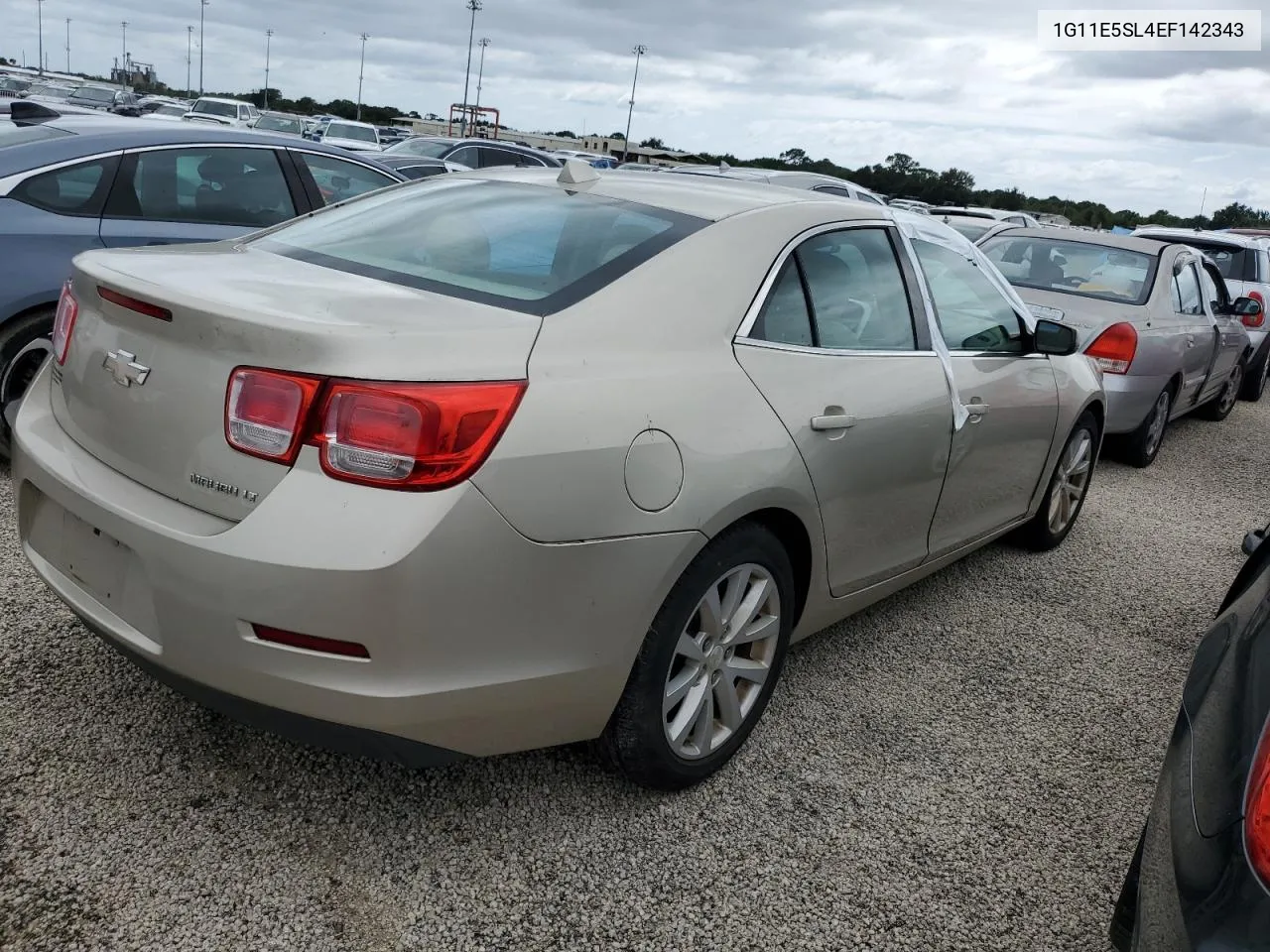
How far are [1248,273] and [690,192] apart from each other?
10787mm

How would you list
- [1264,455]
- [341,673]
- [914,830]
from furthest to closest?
[1264,455]
[914,830]
[341,673]

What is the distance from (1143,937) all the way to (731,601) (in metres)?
1.21

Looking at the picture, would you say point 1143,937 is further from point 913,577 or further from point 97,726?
point 97,726


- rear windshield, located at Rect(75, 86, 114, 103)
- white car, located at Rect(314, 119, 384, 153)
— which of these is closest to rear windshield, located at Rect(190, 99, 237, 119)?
rear windshield, located at Rect(75, 86, 114, 103)

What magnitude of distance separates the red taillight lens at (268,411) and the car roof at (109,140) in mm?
3023

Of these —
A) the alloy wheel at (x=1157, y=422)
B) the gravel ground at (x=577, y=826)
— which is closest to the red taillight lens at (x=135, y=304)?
the gravel ground at (x=577, y=826)

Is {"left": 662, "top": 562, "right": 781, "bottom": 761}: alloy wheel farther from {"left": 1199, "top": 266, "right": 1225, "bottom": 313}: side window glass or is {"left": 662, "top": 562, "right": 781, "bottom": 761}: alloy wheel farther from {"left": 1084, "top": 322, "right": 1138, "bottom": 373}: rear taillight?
{"left": 1199, "top": 266, "right": 1225, "bottom": 313}: side window glass

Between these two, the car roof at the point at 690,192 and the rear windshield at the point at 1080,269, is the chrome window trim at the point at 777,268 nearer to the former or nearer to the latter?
the car roof at the point at 690,192

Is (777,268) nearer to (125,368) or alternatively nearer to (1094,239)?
(125,368)

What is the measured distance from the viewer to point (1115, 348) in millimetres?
6508

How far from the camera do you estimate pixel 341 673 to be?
202 centimetres

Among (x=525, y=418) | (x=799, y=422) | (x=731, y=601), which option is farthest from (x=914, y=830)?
(x=525, y=418)

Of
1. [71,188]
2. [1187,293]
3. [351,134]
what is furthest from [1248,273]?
[351,134]

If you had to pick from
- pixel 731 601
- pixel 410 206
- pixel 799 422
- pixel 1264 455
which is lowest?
pixel 1264 455
